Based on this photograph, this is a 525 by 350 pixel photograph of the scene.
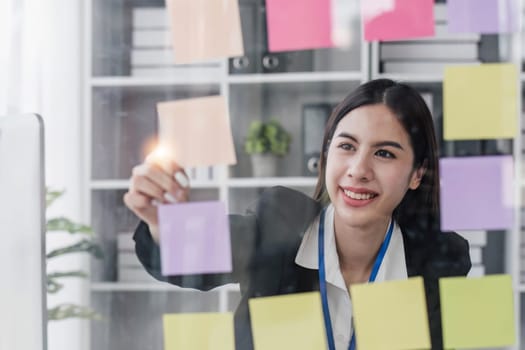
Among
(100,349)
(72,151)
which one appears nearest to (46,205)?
(72,151)

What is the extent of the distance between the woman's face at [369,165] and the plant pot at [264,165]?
0.06 m

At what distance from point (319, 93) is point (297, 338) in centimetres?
28

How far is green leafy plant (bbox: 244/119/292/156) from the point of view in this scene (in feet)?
2.34

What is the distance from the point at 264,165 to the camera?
0.72 m

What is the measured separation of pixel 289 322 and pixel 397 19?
37 centimetres

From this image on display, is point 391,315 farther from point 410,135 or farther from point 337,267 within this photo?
point 410,135

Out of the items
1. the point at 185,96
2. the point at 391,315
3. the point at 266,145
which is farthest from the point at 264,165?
the point at 391,315

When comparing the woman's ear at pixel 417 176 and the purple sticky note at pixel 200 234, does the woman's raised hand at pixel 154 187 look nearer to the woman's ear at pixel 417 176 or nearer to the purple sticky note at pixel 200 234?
the purple sticky note at pixel 200 234

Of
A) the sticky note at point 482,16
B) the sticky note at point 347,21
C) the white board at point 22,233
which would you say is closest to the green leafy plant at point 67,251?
the white board at point 22,233

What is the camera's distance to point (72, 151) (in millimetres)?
739

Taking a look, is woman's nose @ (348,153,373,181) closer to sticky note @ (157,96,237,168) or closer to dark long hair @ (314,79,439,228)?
dark long hair @ (314,79,439,228)

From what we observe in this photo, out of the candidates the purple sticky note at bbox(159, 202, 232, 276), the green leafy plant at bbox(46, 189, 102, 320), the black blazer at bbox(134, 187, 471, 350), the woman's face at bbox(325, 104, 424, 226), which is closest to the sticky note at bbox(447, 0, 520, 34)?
the woman's face at bbox(325, 104, 424, 226)

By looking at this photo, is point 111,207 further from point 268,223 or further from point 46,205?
point 268,223

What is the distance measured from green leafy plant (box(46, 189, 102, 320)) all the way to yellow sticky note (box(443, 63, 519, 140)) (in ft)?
1.44
